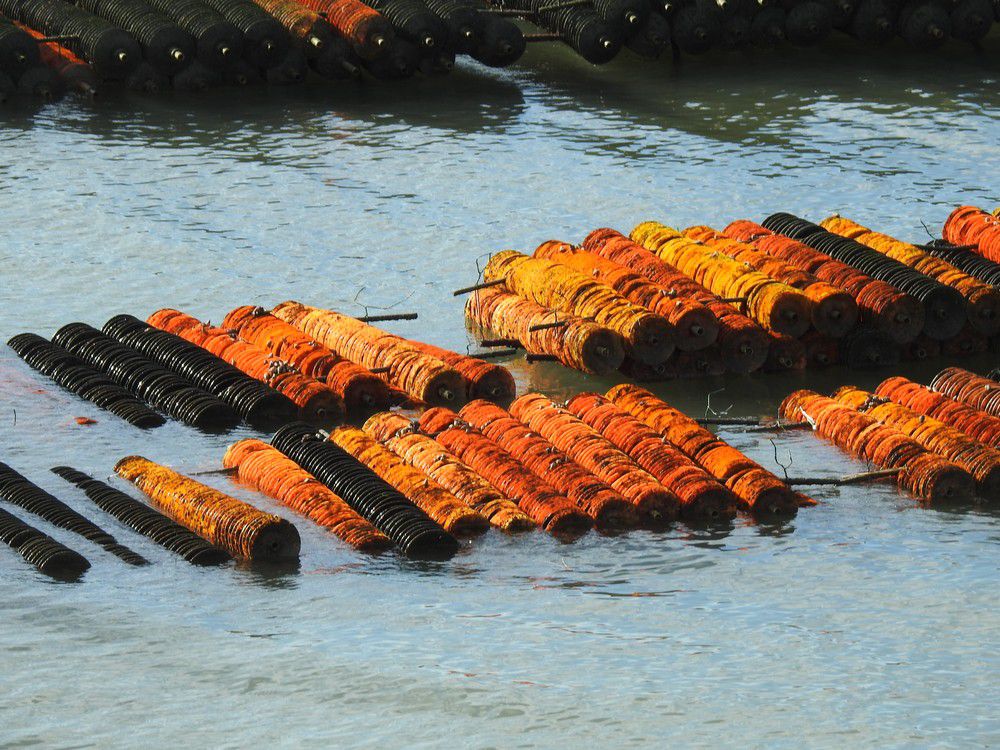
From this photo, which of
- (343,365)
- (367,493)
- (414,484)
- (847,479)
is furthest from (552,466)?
(343,365)

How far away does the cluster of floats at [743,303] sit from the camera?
108 ft

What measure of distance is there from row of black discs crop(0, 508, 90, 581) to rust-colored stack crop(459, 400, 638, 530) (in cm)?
635

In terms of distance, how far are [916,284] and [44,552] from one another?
15.8 m

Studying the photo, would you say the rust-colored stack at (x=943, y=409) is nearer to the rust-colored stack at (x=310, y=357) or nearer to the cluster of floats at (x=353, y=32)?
the rust-colored stack at (x=310, y=357)

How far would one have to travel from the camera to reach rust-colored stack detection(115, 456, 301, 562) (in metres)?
25.8

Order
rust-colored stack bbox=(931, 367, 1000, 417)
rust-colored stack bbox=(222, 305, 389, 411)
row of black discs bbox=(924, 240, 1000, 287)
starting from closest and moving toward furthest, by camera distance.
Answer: rust-colored stack bbox=(931, 367, 1000, 417) → rust-colored stack bbox=(222, 305, 389, 411) → row of black discs bbox=(924, 240, 1000, 287)

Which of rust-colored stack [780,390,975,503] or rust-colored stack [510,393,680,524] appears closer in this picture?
rust-colored stack [510,393,680,524]

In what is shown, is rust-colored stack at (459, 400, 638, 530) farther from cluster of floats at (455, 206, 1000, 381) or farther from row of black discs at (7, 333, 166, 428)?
row of black discs at (7, 333, 166, 428)

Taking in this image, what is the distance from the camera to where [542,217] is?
43250mm

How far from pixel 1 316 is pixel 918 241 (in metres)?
18.0

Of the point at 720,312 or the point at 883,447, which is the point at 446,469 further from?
the point at 720,312

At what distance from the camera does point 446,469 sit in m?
28.0

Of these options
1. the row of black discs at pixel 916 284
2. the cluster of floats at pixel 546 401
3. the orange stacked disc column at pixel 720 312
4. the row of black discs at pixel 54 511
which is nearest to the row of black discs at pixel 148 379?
the cluster of floats at pixel 546 401

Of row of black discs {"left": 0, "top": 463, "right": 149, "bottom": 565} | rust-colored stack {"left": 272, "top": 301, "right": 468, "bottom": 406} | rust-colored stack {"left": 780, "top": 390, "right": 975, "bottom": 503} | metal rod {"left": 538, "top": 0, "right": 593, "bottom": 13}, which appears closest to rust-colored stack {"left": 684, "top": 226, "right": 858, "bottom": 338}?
rust-colored stack {"left": 780, "top": 390, "right": 975, "bottom": 503}
